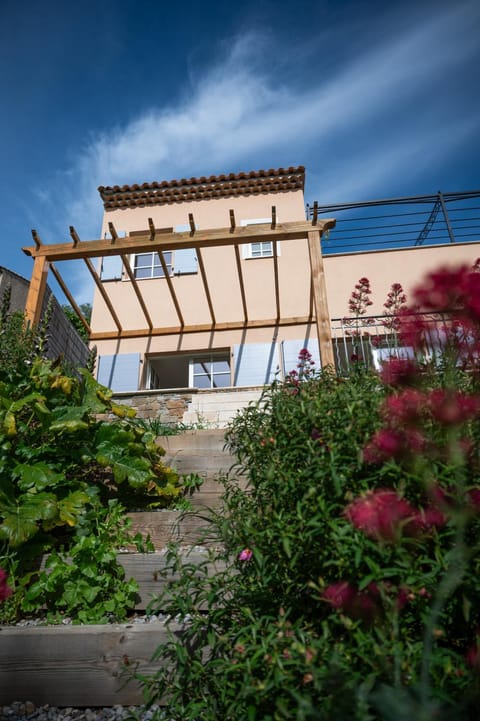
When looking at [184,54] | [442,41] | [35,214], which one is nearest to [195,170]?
[35,214]

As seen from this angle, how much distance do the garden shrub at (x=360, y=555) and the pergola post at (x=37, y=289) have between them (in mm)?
4925

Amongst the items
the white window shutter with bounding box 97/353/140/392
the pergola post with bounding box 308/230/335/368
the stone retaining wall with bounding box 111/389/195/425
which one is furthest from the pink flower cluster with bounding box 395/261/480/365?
the white window shutter with bounding box 97/353/140/392

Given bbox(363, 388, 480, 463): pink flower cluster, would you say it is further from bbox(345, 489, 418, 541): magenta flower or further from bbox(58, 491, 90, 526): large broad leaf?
bbox(58, 491, 90, 526): large broad leaf

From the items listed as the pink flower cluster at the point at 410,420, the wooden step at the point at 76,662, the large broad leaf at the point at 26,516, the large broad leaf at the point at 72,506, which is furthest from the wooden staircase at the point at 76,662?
the pink flower cluster at the point at 410,420

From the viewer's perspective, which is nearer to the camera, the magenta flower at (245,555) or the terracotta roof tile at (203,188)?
the magenta flower at (245,555)

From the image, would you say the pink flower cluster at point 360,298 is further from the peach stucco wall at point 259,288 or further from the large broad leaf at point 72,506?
the peach stucco wall at point 259,288

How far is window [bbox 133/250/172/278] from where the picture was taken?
30.2ft

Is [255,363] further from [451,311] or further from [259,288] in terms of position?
[451,311]

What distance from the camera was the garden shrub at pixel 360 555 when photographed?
852 millimetres

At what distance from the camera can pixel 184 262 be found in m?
9.09

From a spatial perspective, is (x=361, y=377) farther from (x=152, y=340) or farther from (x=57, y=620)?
(x=152, y=340)

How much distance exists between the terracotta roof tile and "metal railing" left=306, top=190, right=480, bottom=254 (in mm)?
895

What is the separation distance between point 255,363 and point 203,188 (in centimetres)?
475

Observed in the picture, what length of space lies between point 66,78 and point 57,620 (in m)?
6.01
